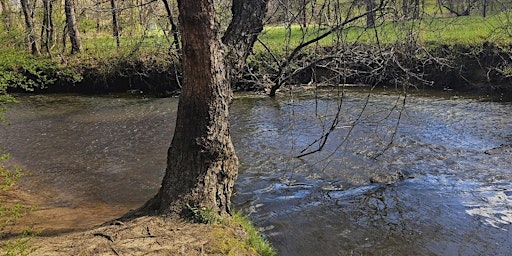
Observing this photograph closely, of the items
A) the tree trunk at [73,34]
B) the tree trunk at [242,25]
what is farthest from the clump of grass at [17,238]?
the tree trunk at [73,34]

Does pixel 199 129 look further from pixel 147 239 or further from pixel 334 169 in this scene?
pixel 334 169

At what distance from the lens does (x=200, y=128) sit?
4.96m

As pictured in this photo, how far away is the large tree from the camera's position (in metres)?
4.79

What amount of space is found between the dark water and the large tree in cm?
104

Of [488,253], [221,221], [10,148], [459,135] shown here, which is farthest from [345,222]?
[10,148]

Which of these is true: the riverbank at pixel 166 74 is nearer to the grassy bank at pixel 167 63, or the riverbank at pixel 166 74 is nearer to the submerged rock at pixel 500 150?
the grassy bank at pixel 167 63

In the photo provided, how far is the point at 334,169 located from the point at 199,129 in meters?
4.00

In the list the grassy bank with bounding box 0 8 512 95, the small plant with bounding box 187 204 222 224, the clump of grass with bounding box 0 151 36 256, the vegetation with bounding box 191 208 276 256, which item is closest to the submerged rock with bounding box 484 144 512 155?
the grassy bank with bounding box 0 8 512 95

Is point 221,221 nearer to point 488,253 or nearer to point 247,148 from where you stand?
point 488,253

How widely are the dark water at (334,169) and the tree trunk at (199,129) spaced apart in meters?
1.04

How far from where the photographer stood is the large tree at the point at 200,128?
4789 mm

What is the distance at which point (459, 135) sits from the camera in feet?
33.7

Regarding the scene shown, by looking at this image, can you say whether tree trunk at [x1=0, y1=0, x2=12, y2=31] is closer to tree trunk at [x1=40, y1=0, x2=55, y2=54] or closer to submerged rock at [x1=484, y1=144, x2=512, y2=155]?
tree trunk at [x1=40, y1=0, x2=55, y2=54]

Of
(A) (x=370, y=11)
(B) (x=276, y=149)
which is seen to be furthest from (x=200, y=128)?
(B) (x=276, y=149)
